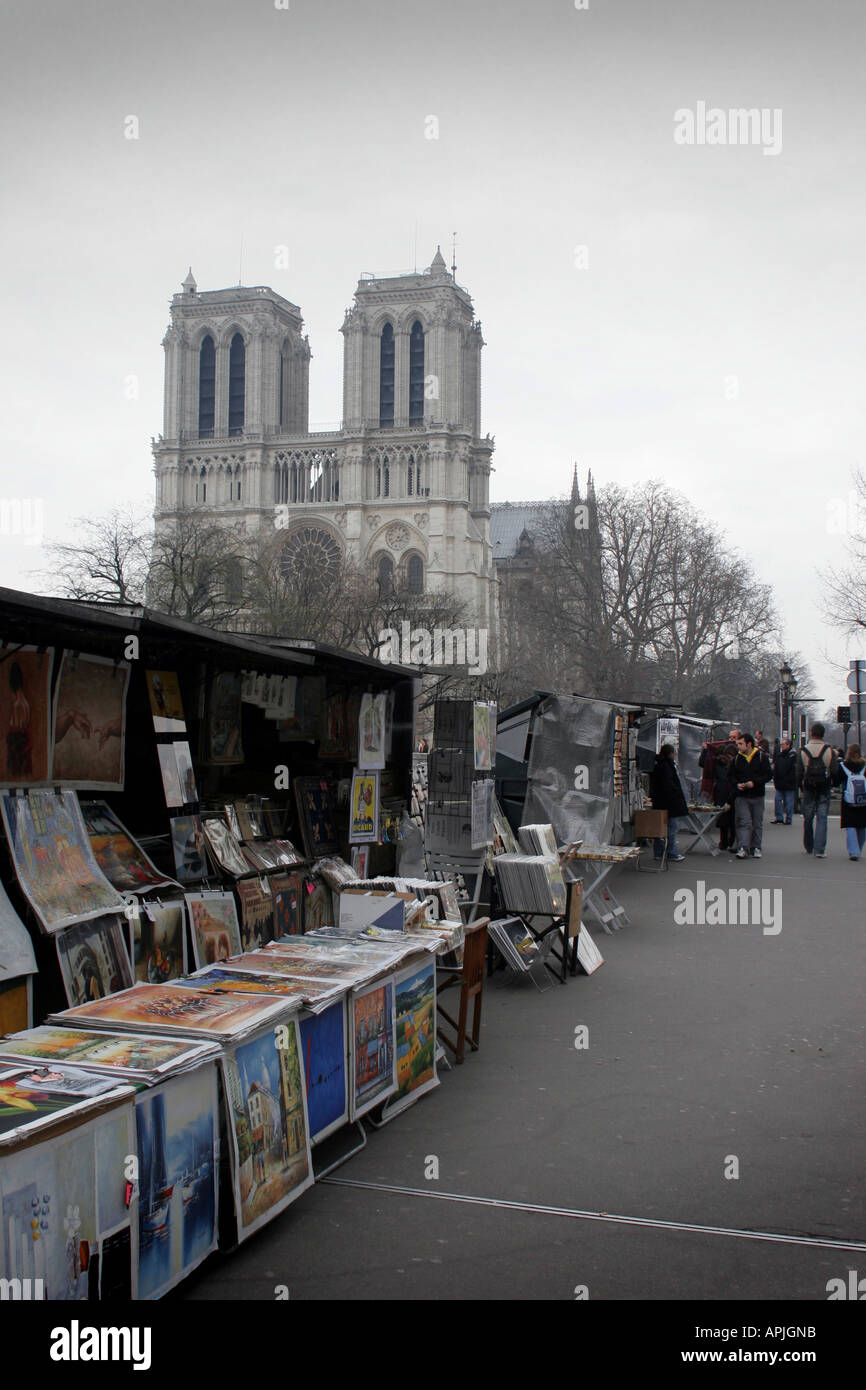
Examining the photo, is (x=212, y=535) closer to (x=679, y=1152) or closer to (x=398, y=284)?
(x=679, y=1152)

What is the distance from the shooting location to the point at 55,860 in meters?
5.16

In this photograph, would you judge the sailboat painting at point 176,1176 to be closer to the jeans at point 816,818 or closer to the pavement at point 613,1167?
the pavement at point 613,1167

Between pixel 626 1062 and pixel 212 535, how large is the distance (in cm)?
3408

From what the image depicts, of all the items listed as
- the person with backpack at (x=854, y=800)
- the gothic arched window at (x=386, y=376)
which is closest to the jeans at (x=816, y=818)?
the person with backpack at (x=854, y=800)

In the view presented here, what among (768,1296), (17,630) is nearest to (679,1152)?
(768,1296)

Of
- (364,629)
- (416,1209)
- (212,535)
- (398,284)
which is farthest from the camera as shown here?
(398,284)

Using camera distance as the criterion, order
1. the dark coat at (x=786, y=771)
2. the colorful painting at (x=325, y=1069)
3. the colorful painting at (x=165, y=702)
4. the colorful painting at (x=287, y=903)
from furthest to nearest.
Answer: the dark coat at (x=786, y=771), the colorful painting at (x=287, y=903), the colorful painting at (x=165, y=702), the colorful painting at (x=325, y=1069)

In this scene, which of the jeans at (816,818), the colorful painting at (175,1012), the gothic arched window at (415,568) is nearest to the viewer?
the colorful painting at (175,1012)

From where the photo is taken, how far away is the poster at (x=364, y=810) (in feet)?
27.7

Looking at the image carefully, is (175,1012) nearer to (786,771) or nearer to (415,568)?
(786,771)

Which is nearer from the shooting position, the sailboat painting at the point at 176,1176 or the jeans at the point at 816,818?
the sailboat painting at the point at 176,1176

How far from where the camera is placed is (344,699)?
29.2ft

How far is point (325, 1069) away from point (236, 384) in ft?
297

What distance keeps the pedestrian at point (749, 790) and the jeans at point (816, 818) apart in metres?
0.74
